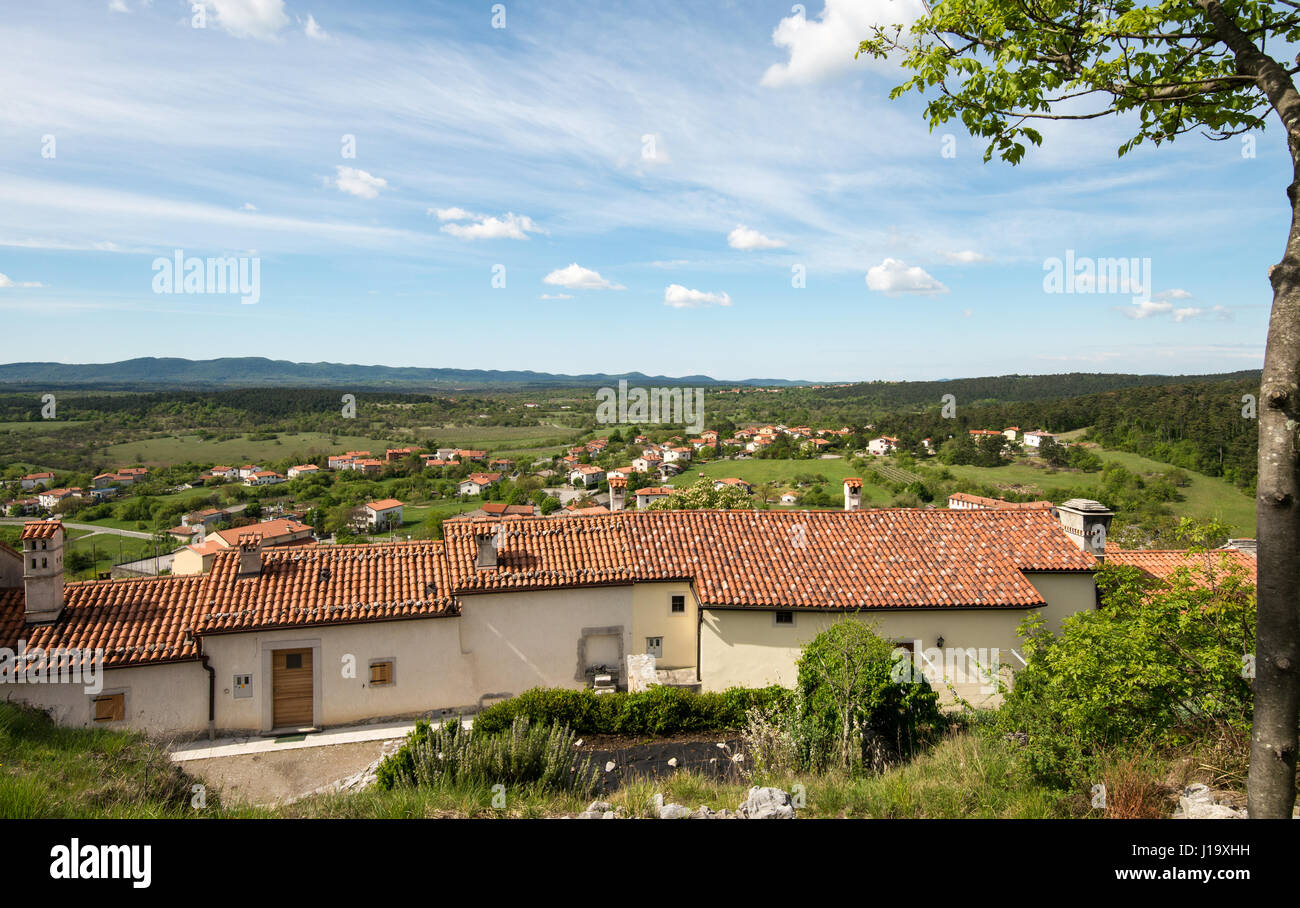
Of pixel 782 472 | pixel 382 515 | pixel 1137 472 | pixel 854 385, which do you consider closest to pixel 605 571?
pixel 382 515

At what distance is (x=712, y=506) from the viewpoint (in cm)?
2858

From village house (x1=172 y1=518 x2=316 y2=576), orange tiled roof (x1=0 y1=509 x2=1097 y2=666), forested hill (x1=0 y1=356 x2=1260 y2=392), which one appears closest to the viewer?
orange tiled roof (x1=0 y1=509 x2=1097 y2=666)

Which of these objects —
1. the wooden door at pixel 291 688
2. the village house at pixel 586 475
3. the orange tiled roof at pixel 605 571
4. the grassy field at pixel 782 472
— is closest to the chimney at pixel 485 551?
the orange tiled roof at pixel 605 571

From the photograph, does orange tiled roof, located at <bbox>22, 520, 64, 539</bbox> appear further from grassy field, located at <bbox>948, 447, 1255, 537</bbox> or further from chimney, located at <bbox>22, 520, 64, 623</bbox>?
grassy field, located at <bbox>948, 447, 1255, 537</bbox>

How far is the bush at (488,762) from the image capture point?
7.35 metres

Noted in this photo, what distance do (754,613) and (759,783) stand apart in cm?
828

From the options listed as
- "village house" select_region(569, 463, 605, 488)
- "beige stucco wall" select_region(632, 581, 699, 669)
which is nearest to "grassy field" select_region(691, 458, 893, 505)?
"village house" select_region(569, 463, 605, 488)

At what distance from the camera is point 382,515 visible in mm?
70812

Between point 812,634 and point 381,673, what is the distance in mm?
9830

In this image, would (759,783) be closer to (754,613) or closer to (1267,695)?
(1267,695)

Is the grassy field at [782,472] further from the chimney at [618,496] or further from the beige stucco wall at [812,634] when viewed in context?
the beige stucco wall at [812,634]

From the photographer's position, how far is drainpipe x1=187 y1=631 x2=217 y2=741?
14.9m

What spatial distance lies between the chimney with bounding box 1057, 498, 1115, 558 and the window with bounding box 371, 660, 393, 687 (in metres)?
17.4
